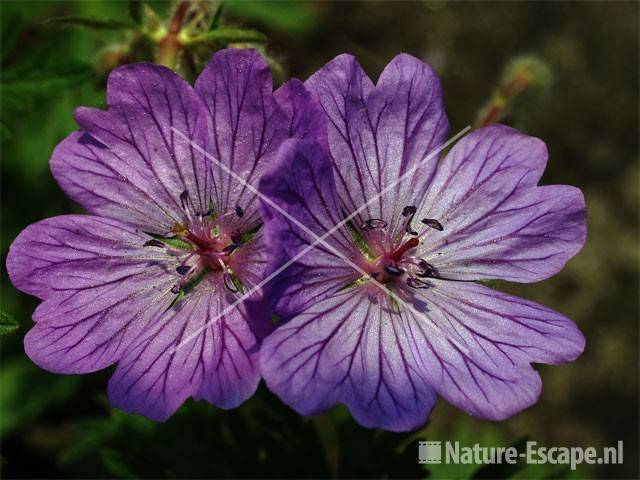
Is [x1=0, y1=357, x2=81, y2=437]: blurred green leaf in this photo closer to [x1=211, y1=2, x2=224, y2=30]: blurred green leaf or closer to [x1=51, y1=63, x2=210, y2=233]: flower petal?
[x1=51, y1=63, x2=210, y2=233]: flower petal

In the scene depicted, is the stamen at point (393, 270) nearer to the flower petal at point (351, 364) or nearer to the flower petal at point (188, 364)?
the flower petal at point (351, 364)

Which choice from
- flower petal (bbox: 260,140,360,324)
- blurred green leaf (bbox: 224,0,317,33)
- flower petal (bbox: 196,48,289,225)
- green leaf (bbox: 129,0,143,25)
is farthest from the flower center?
blurred green leaf (bbox: 224,0,317,33)

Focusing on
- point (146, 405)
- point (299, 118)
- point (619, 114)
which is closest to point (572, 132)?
point (619, 114)

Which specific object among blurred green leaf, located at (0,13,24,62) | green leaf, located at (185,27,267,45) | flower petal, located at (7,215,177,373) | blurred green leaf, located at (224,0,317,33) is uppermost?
blurred green leaf, located at (224,0,317,33)

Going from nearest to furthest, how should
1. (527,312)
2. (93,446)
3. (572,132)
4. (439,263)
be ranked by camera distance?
(527,312) → (439,263) → (93,446) → (572,132)

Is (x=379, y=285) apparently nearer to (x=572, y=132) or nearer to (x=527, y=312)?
→ (x=527, y=312)

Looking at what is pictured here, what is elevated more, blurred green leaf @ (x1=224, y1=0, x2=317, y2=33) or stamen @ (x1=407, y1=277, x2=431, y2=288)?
blurred green leaf @ (x1=224, y1=0, x2=317, y2=33)

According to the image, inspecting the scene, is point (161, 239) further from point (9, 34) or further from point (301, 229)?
point (9, 34)
